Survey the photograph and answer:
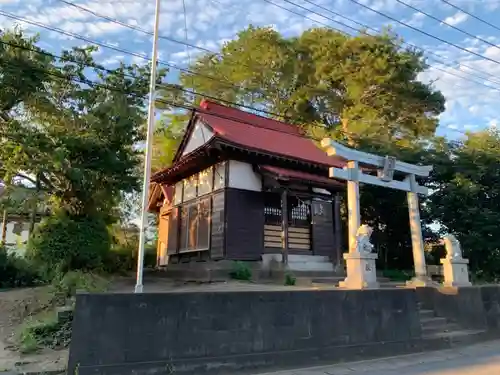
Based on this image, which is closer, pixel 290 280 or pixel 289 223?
pixel 290 280

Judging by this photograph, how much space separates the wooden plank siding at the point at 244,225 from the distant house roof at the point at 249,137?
66.6 inches

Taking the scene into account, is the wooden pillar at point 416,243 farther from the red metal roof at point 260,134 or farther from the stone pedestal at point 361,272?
the red metal roof at point 260,134

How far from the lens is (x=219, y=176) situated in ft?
47.5

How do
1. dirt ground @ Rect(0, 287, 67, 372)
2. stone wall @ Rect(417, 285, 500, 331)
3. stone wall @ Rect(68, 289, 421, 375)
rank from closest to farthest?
stone wall @ Rect(68, 289, 421, 375) → dirt ground @ Rect(0, 287, 67, 372) → stone wall @ Rect(417, 285, 500, 331)

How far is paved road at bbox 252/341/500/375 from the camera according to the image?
6.68m

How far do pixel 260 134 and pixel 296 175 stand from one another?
12.1 ft

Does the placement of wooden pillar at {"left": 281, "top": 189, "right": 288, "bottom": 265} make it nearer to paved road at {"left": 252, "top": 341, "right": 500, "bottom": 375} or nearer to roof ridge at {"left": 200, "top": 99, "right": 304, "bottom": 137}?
roof ridge at {"left": 200, "top": 99, "right": 304, "bottom": 137}

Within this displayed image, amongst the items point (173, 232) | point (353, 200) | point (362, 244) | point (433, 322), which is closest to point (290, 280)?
point (353, 200)

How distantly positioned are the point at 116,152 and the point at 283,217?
5.86 meters

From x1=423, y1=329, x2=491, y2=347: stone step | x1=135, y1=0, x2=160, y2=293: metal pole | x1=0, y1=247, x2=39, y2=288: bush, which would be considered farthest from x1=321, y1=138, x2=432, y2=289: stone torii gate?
x1=0, y1=247, x2=39, y2=288: bush

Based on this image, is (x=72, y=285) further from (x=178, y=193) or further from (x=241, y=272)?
(x=178, y=193)

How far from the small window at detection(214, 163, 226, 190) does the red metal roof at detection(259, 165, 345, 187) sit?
1.31 m

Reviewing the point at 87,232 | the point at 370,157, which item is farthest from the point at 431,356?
the point at 87,232

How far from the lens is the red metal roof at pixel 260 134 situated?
48.6 feet
